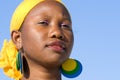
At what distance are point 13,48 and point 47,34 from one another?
0.89 m

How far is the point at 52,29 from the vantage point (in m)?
4.94

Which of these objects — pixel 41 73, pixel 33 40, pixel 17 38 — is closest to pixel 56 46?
pixel 33 40

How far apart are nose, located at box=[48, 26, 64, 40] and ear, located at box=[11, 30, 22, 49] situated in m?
0.59

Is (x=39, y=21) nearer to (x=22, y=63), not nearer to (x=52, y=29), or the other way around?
(x=52, y=29)

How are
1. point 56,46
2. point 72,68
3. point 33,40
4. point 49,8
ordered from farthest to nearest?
point 72,68, point 49,8, point 33,40, point 56,46

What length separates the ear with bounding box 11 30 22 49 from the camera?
5.32m

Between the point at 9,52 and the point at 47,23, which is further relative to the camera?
the point at 9,52

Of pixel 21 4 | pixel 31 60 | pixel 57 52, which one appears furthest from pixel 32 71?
pixel 21 4

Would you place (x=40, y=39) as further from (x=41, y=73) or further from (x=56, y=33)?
(x=41, y=73)

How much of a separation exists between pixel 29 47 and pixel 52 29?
0.37 metres

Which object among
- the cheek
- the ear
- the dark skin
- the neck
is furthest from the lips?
the ear

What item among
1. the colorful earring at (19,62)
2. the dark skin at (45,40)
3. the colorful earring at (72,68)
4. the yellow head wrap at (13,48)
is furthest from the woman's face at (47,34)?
the colorful earring at (72,68)

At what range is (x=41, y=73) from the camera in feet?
16.8

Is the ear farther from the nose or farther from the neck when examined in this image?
the nose
